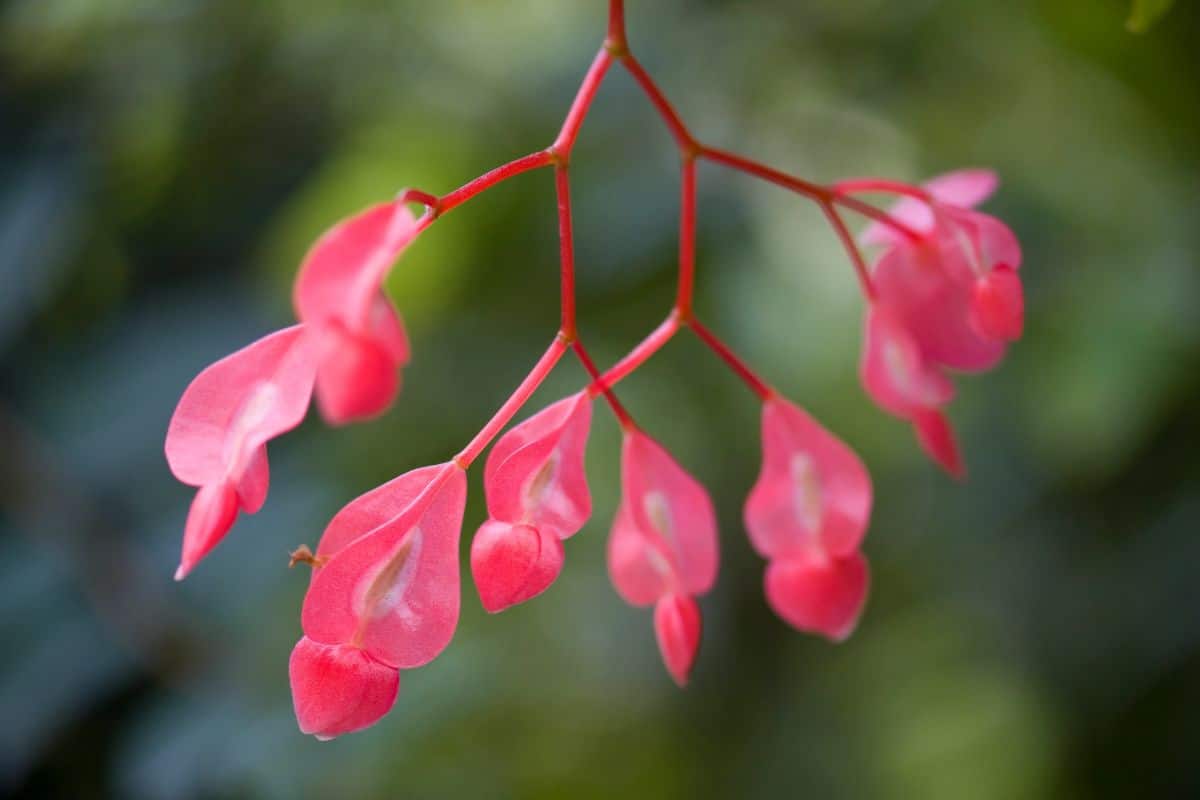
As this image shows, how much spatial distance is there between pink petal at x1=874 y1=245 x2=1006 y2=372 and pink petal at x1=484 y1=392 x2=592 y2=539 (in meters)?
0.17

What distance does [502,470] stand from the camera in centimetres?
44

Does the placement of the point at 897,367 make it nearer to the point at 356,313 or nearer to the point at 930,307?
the point at 930,307

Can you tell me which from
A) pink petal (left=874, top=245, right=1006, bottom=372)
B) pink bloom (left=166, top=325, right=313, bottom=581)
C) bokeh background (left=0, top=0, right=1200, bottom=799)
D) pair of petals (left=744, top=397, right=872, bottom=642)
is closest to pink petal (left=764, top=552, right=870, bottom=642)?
pair of petals (left=744, top=397, right=872, bottom=642)

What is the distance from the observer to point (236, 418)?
430 mm

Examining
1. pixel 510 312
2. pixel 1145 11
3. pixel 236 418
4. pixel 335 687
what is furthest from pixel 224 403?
pixel 510 312

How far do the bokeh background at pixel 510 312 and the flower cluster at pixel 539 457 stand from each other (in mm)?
596

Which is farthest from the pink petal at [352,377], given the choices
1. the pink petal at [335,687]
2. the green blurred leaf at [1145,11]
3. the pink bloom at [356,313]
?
the green blurred leaf at [1145,11]

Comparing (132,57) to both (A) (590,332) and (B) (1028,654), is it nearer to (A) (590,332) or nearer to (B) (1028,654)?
(A) (590,332)

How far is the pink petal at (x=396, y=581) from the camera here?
1.38 feet

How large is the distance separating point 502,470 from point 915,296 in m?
0.22

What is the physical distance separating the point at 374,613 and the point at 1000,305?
269 mm

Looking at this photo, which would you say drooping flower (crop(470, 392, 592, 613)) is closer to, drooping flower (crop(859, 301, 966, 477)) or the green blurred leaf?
drooping flower (crop(859, 301, 966, 477))

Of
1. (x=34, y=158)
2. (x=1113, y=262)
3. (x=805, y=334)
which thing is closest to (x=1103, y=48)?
(x=1113, y=262)

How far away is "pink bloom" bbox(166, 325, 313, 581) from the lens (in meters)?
0.42
